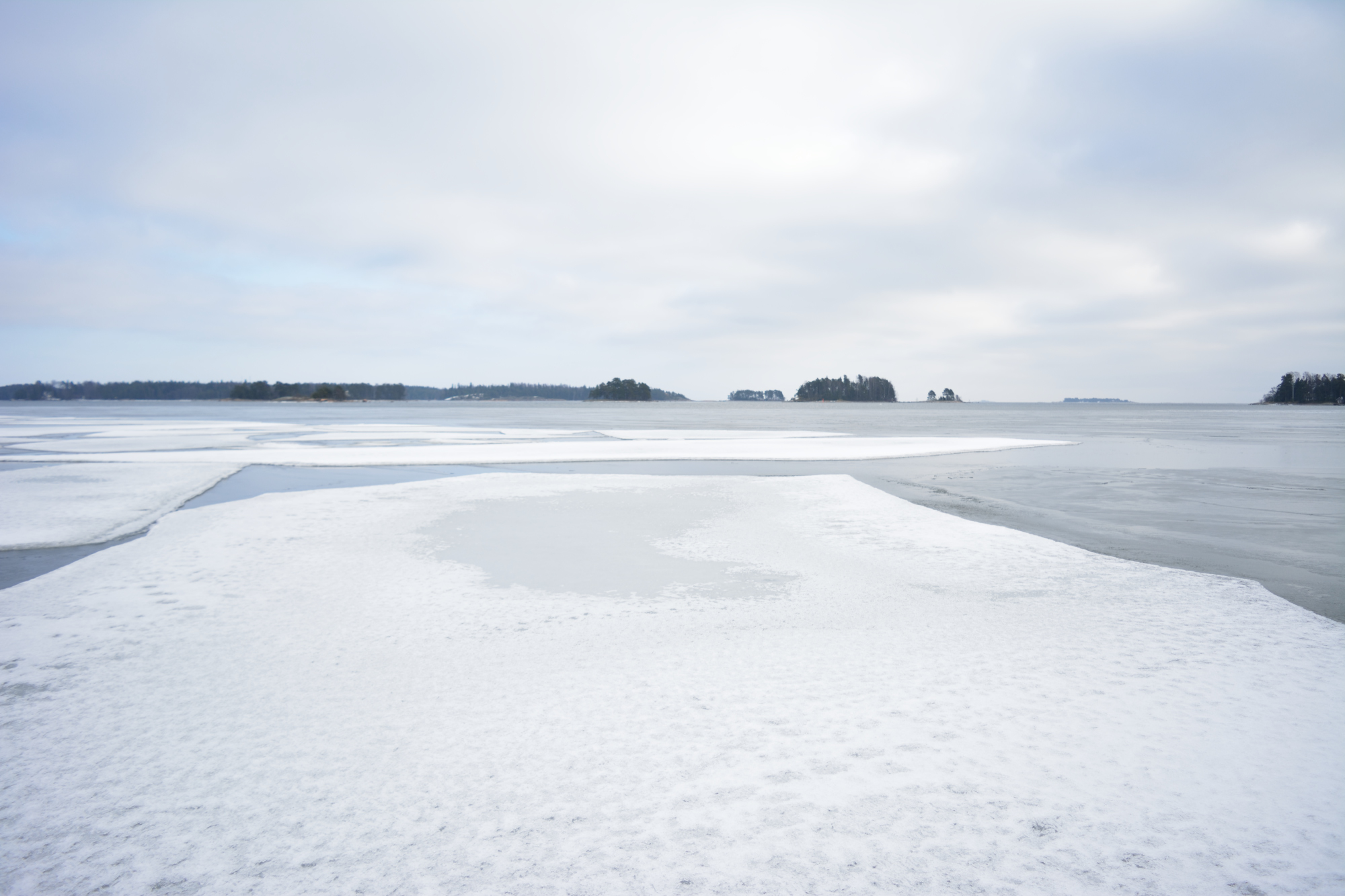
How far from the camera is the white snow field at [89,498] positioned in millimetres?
7531

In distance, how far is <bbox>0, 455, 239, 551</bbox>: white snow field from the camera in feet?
24.7

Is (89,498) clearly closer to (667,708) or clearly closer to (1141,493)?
(667,708)

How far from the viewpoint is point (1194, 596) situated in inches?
206

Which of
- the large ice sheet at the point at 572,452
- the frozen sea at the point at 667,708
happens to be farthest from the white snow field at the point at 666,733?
the large ice sheet at the point at 572,452

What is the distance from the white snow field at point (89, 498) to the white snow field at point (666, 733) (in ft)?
7.31

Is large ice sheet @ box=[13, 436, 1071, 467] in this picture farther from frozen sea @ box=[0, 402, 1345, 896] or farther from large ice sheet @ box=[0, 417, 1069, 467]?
frozen sea @ box=[0, 402, 1345, 896]

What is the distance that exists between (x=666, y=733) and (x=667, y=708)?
0.78 ft

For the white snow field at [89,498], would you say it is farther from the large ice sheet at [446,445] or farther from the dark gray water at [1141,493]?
the large ice sheet at [446,445]

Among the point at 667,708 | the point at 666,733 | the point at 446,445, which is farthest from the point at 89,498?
the point at 446,445

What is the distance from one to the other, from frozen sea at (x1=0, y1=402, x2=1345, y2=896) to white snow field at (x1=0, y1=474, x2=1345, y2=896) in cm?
2

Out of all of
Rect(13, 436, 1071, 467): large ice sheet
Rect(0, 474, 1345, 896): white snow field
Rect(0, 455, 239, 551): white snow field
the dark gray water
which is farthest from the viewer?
Rect(13, 436, 1071, 467): large ice sheet

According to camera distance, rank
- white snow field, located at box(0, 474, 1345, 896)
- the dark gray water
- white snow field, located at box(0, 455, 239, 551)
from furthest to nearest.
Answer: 1. white snow field, located at box(0, 455, 239, 551)
2. the dark gray water
3. white snow field, located at box(0, 474, 1345, 896)

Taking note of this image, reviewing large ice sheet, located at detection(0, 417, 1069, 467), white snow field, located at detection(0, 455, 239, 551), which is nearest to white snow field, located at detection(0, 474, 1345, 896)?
white snow field, located at detection(0, 455, 239, 551)

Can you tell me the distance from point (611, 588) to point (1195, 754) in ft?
11.8
